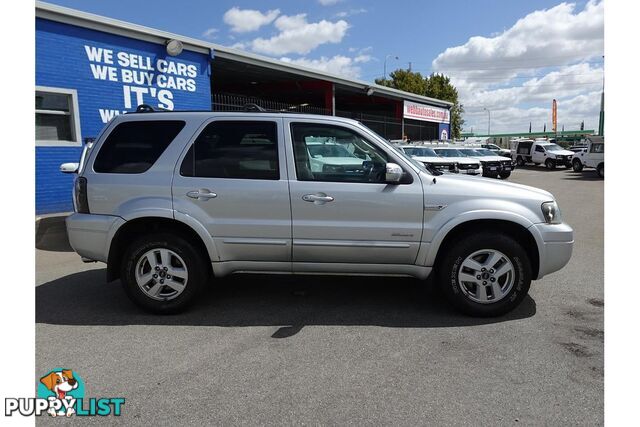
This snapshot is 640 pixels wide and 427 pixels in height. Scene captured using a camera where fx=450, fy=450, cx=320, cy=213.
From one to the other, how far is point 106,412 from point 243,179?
7.42 ft

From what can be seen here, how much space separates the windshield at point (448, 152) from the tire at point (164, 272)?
1803 cm

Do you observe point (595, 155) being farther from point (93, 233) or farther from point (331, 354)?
point (93, 233)

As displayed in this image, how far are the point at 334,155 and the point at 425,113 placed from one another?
93.2ft

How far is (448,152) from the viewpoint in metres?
21.3

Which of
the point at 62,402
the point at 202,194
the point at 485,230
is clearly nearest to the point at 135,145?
the point at 202,194

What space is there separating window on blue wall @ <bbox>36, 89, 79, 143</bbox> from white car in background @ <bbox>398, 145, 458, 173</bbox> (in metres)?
13.0

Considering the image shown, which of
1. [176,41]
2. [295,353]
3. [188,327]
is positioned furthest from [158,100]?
[295,353]

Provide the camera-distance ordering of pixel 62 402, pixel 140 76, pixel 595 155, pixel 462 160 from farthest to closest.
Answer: pixel 595 155, pixel 462 160, pixel 140 76, pixel 62 402

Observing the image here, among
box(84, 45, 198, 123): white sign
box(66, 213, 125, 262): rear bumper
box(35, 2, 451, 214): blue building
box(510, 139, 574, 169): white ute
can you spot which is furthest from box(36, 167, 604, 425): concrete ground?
box(510, 139, 574, 169): white ute

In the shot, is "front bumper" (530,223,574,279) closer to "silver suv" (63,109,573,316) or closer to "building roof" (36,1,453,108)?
"silver suv" (63,109,573,316)

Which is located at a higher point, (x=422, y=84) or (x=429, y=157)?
(x=422, y=84)

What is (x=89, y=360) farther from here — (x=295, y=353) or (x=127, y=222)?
(x=295, y=353)

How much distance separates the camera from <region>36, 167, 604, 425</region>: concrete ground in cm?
295

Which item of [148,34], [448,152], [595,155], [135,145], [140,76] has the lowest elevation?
[135,145]
